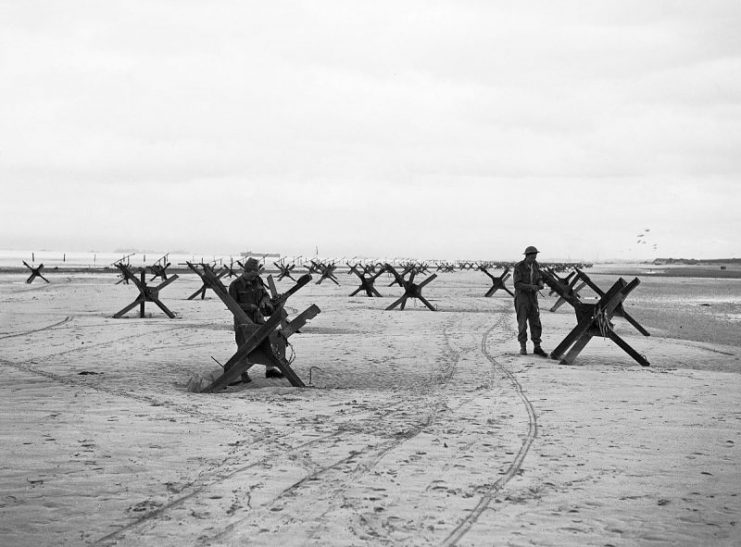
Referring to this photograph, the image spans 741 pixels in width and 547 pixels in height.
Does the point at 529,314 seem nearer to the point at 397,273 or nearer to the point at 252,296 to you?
the point at 252,296

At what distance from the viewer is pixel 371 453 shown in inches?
228

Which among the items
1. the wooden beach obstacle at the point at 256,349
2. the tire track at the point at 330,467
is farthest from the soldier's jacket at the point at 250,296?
the tire track at the point at 330,467

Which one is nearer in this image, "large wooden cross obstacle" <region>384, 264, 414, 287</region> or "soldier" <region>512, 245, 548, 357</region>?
"soldier" <region>512, 245, 548, 357</region>

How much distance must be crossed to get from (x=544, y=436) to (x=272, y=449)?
8.77ft

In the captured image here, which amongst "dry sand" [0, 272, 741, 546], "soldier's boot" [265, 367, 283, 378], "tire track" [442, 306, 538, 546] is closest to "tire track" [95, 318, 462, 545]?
"dry sand" [0, 272, 741, 546]

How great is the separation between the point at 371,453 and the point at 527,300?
752cm

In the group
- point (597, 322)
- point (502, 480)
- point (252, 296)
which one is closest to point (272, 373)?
point (252, 296)

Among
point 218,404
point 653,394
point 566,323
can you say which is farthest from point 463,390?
point 566,323

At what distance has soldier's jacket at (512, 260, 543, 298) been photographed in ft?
41.1

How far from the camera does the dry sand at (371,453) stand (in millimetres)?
4203

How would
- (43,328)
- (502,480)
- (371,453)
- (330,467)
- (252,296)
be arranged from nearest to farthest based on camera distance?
(502,480)
(330,467)
(371,453)
(252,296)
(43,328)

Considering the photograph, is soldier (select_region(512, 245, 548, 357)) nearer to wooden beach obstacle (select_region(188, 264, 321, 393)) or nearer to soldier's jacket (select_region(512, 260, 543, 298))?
soldier's jacket (select_region(512, 260, 543, 298))

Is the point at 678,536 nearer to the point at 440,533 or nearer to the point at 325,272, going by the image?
the point at 440,533

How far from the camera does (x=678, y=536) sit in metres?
4.09
